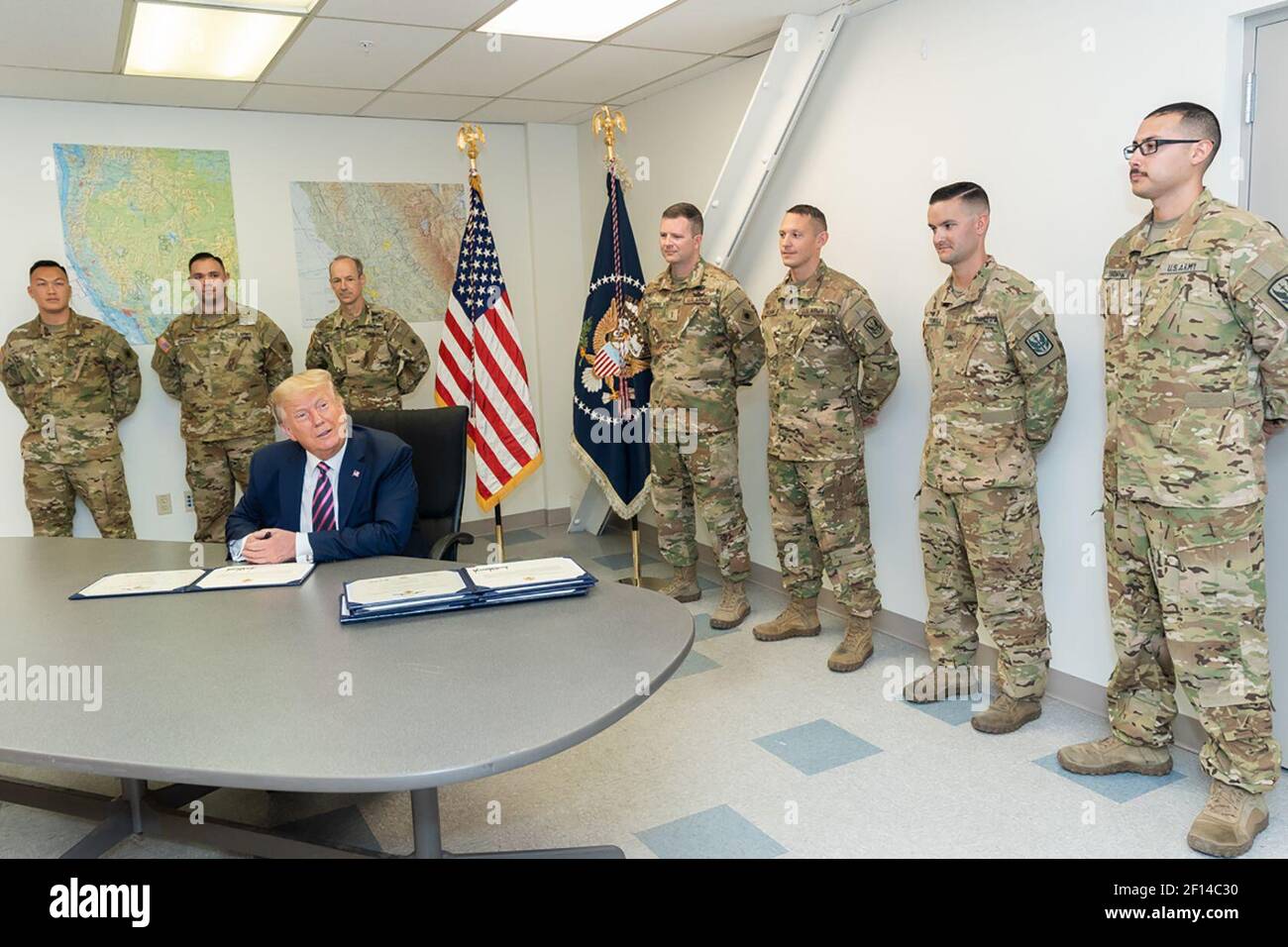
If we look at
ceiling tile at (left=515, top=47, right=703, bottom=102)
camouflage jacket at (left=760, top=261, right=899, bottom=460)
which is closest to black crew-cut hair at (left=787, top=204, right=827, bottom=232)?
camouflage jacket at (left=760, top=261, right=899, bottom=460)

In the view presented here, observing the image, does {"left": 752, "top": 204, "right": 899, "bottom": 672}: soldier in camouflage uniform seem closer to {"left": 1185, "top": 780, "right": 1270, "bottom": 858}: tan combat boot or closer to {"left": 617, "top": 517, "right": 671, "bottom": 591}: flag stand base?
{"left": 617, "top": 517, "right": 671, "bottom": 591}: flag stand base

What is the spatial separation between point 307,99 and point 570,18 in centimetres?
177

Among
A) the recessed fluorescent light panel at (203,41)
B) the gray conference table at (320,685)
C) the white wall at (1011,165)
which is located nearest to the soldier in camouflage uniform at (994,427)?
the white wall at (1011,165)

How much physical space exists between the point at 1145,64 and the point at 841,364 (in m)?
1.33

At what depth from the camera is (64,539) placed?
9.41 feet

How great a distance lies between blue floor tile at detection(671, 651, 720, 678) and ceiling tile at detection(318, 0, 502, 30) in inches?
97.7

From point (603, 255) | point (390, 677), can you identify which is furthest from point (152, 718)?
point (603, 255)

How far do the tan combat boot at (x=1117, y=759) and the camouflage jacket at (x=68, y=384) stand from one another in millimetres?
4410

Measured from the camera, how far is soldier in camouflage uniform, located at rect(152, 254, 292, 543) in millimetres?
4859

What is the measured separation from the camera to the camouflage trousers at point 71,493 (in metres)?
4.74

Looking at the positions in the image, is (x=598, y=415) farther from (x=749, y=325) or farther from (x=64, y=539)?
(x=64, y=539)

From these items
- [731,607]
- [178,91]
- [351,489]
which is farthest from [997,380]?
[178,91]

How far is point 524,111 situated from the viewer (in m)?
5.49

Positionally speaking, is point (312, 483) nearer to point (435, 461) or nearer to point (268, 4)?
point (435, 461)
